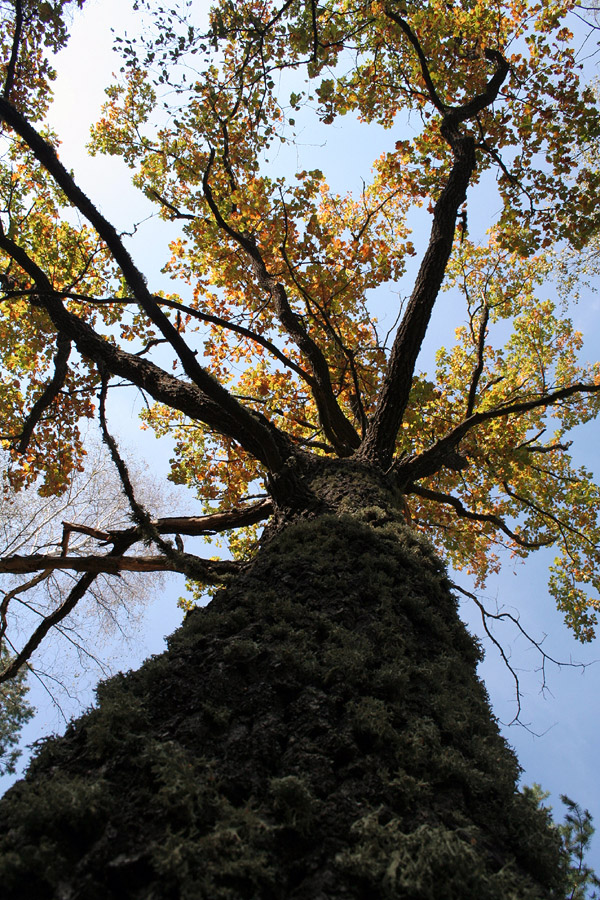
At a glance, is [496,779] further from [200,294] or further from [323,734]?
[200,294]

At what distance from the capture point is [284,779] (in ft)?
5.04

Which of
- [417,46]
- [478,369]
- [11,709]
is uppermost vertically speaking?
[417,46]

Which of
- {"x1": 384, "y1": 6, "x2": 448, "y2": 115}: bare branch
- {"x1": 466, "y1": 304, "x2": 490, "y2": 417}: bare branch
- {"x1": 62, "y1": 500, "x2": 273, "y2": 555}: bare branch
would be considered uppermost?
{"x1": 384, "y1": 6, "x2": 448, "y2": 115}: bare branch

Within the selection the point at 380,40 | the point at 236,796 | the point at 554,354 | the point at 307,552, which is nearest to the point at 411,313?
the point at 307,552

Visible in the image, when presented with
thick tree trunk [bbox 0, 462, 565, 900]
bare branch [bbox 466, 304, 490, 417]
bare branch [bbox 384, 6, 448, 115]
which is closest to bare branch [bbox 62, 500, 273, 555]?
bare branch [bbox 466, 304, 490, 417]

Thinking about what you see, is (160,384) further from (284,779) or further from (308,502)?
(284,779)

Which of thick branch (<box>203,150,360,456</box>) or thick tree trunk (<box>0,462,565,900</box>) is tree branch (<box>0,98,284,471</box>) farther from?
thick branch (<box>203,150,360,456</box>)

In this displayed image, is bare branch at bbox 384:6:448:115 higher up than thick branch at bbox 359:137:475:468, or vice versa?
bare branch at bbox 384:6:448:115

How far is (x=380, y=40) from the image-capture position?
265 inches

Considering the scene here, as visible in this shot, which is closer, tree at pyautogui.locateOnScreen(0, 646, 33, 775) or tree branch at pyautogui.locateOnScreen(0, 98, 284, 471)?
tree branch at pyautogui.locateOnScreen(0, 98, 284, 471)

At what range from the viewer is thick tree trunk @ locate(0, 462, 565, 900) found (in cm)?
127

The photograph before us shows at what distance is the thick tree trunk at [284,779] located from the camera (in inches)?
50.1

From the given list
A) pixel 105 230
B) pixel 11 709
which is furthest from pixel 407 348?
pixel 11 709

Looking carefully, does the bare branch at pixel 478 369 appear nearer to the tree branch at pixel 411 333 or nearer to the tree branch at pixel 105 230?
the tree branch at pixel 411 333
